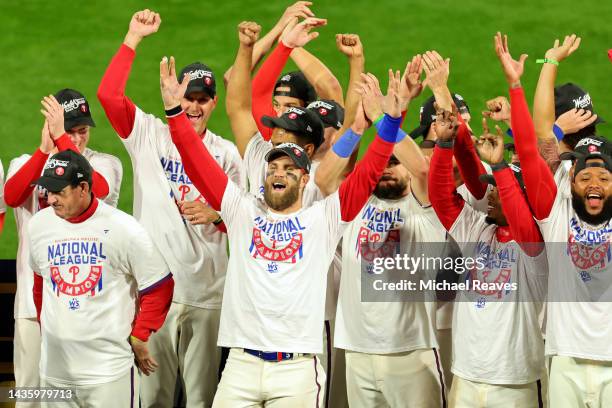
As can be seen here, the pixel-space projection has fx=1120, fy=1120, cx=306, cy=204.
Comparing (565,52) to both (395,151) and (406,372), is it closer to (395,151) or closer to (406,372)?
(395,151)

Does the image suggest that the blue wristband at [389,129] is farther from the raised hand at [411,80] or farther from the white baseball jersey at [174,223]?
the white baseball jersey at [174,223]

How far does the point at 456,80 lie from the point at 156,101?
3.06m

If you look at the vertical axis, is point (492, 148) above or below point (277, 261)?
above

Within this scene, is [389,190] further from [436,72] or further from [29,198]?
[29,198]

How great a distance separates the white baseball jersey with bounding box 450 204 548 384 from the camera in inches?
242

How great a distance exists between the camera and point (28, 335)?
6.97 metres

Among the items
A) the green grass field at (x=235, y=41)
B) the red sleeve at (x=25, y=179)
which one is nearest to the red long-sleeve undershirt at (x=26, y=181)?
the red sleeve at (x=25, y=179)

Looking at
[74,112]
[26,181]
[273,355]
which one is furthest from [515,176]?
[26,181]

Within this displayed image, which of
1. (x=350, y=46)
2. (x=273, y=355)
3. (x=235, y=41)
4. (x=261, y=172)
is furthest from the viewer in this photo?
(x=235, y=41)

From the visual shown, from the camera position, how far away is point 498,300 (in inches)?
244

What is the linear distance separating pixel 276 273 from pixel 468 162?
143 cm

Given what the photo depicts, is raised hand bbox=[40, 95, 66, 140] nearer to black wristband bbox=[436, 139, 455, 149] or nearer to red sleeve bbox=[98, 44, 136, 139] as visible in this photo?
red sleeve bbox=[98, 44, 136, 139]

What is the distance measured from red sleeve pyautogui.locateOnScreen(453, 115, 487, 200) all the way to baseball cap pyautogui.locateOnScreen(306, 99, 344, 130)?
0.93 m

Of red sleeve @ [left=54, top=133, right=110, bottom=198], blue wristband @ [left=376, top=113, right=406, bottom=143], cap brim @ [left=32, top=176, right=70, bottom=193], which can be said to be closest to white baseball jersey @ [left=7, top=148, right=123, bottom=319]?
red sleeve @ [left=54, top=133, right=110, bottom=198]
